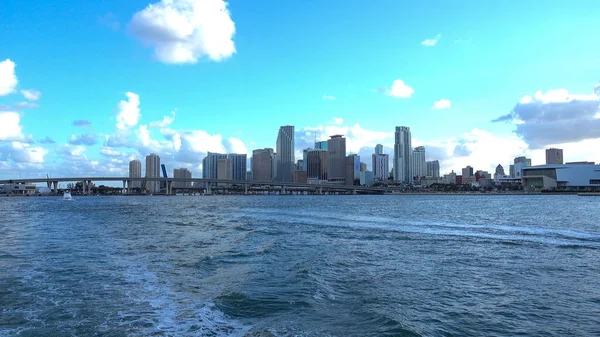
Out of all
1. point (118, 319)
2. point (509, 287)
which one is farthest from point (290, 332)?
point (509, 287)

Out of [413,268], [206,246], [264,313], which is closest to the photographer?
[264,313]

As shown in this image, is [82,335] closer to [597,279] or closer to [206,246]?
[206,246]

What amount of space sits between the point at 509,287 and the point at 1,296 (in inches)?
643

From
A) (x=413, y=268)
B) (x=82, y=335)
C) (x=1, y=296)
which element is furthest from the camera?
(x=413, y=268)

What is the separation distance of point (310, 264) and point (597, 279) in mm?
10940

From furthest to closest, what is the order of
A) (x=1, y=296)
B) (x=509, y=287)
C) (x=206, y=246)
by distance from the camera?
(x=206, y=246) < (x=509, y=287) < (x=1, y=296)

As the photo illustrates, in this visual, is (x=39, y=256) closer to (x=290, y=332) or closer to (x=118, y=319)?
(x=118, y=319)

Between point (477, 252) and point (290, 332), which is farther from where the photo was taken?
point (477, 252)

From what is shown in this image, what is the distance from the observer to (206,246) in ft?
82.4

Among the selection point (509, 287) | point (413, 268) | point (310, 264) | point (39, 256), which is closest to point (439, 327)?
point (509, 287)

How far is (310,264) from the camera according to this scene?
747 inches

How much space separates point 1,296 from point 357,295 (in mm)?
10939

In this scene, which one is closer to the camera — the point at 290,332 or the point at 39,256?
the point at 290,332

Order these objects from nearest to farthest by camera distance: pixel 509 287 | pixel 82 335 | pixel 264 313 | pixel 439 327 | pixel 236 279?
pixel 82 335, pixel 439 327, pixel 264 313, pixel 509 287, pixel 236 279
